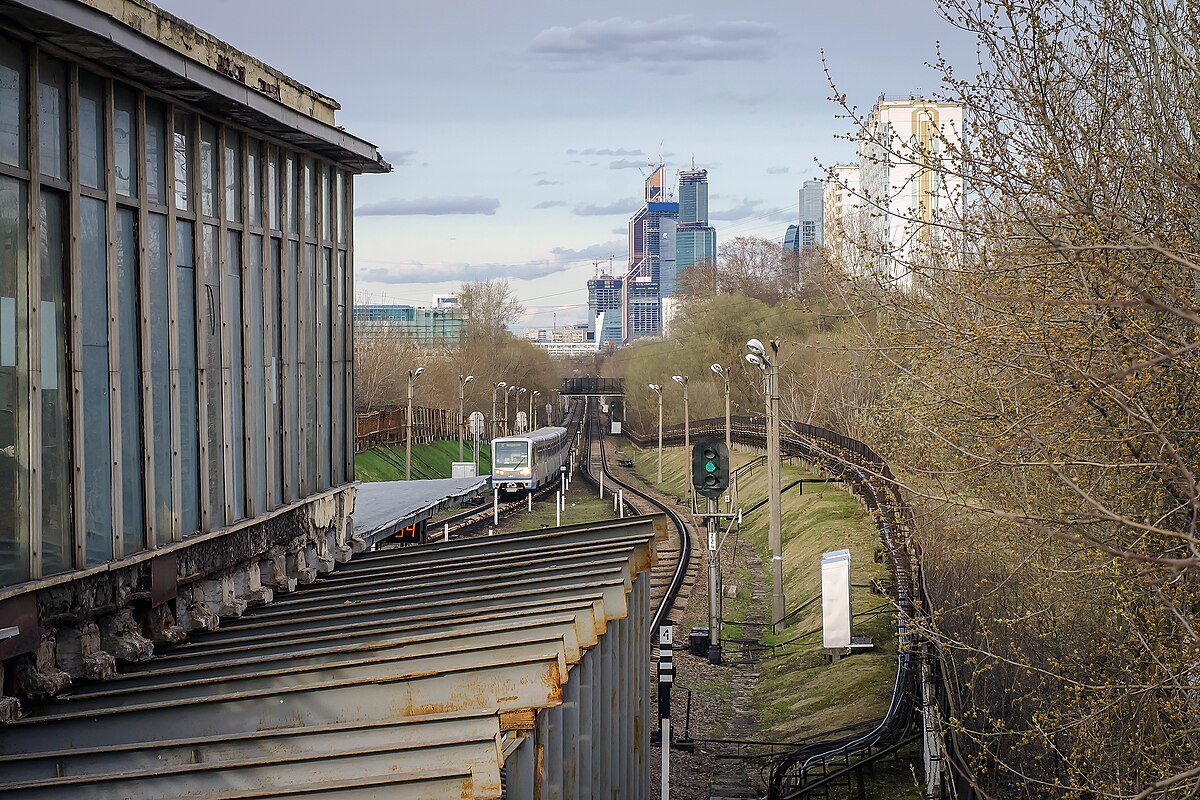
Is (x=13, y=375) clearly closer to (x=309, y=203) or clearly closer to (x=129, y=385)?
(x=129, y=385)

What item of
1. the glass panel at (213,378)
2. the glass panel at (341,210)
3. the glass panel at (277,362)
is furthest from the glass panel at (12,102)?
the glass panel at (341,210)

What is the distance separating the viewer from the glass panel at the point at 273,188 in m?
12.7

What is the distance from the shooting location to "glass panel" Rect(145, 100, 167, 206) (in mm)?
10039

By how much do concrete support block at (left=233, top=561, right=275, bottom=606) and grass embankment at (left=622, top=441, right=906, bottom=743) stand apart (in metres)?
6.70

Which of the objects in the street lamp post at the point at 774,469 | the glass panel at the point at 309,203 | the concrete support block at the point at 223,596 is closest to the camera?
the concrete support block at the point at 223,596

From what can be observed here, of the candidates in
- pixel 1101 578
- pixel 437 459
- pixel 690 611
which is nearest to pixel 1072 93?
pixel 1101 578

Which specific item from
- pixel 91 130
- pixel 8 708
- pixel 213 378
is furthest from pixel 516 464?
pixel 8 708

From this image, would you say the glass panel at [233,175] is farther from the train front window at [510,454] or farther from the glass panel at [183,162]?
the train front window at [510,454]

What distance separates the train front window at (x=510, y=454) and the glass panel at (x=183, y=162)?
36640 millimetres

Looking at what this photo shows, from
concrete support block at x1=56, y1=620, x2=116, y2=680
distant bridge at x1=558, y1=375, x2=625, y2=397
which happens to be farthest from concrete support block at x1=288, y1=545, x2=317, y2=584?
distant bridge at x1=558, y1=375, x2=625, y2=397

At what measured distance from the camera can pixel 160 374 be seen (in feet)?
33.6

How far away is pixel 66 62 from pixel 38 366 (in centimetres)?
218

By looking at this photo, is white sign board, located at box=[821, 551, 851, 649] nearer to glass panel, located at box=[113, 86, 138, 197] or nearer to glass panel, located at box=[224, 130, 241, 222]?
glass panel, located at box=[224, 130, 241, 222]

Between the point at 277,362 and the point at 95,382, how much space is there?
4049 mm
